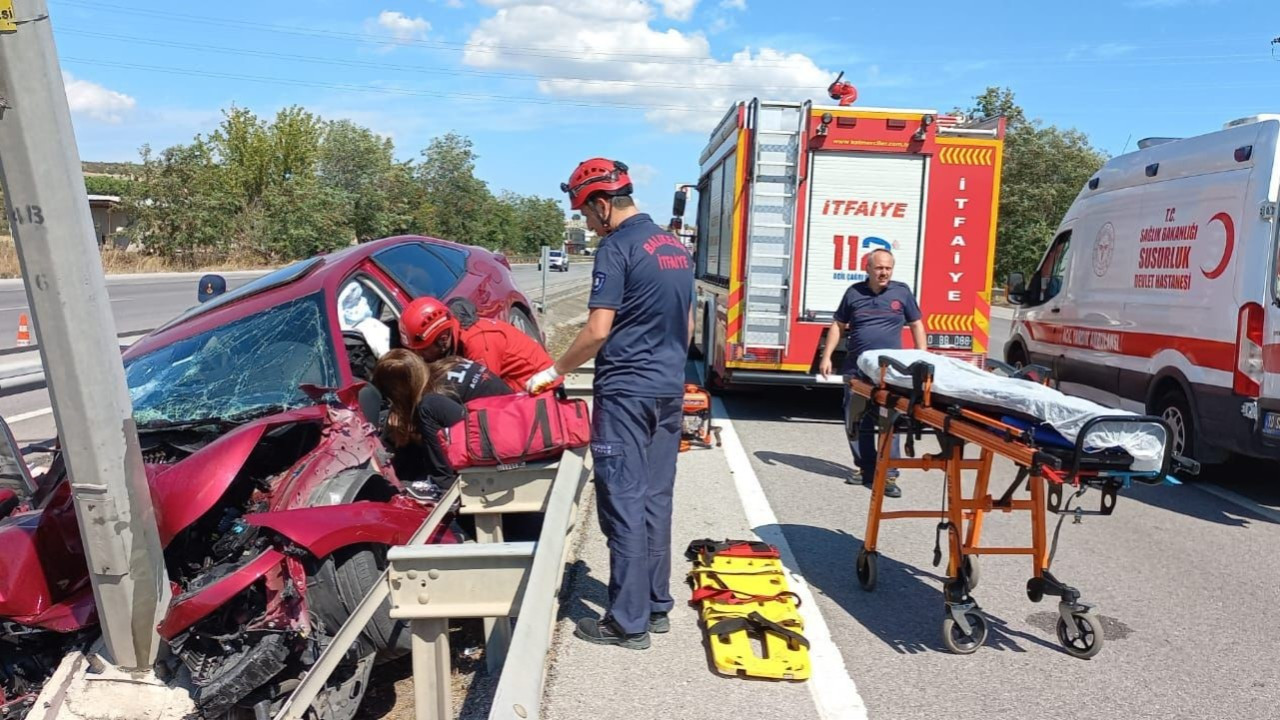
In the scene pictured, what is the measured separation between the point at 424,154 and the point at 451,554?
82255 mm

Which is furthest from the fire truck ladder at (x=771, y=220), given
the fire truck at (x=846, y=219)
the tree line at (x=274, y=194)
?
the tree line at (x=274, y=194)

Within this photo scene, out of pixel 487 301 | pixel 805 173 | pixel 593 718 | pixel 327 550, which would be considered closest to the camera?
pixel 327 550

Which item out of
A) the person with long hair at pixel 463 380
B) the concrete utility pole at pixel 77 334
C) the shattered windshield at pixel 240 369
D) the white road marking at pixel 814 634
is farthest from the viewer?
the person with long hair at pixel 463 380

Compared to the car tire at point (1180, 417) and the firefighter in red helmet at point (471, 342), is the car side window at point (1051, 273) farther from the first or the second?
the firefighter in red helmet at point (471, 342)

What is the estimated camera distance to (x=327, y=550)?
3.05 m

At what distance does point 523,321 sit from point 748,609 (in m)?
4.07

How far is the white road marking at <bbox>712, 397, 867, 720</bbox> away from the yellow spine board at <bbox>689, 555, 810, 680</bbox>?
0.10 metres

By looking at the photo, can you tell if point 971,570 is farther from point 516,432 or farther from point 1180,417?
point 1180,417

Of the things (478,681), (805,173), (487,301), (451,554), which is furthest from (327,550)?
(805,173)

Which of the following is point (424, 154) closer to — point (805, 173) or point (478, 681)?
point (805, 173)

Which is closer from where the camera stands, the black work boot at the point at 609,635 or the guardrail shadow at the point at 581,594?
the black work boot at the point at 609,635

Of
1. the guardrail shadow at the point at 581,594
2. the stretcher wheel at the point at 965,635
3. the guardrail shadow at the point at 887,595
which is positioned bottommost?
the guardrail shadow at the point at 887,595

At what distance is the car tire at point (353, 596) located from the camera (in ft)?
10.1

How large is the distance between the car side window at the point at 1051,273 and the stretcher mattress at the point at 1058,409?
6.60 meters
